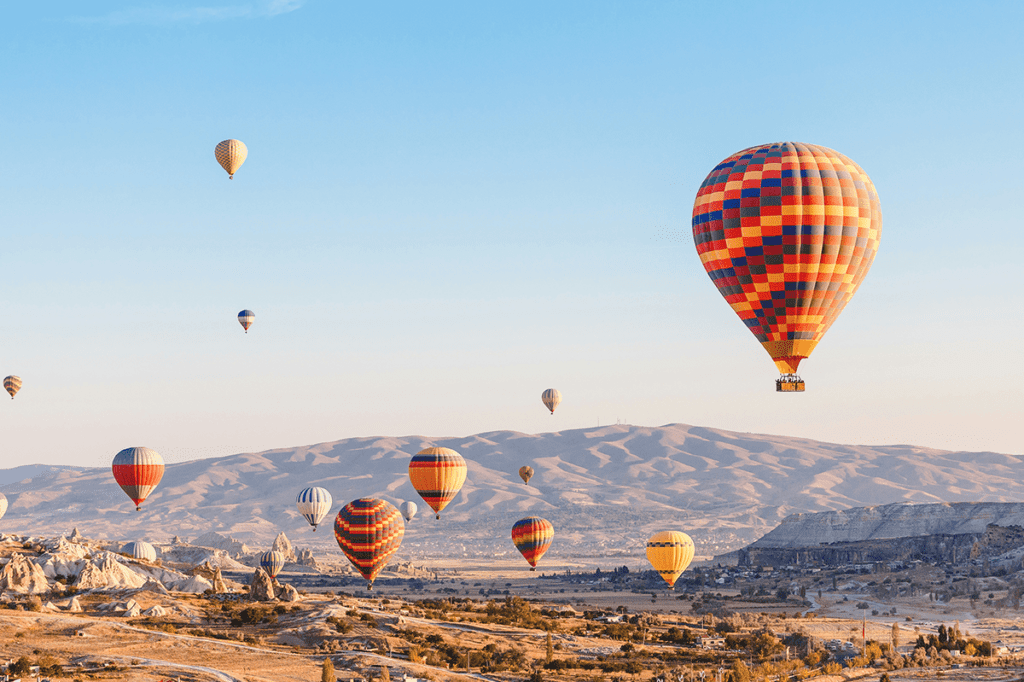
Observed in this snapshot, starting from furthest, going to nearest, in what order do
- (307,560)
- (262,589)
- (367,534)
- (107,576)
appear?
1. (307,560)
2. (107,576)
3. (262,589)
4. (367,534)

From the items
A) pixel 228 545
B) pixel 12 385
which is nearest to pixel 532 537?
pixel 12 385

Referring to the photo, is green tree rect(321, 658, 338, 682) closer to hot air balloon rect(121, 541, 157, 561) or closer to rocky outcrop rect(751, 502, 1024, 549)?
hot air balloon rect(121, 541, 157, 561)

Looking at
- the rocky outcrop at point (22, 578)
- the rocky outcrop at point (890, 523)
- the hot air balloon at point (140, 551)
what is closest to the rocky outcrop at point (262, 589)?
the rocky outcrop at point (22, 578)

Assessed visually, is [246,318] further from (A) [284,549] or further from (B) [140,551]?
(A) [284,549]

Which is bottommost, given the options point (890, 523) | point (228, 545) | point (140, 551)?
point (228, 545)

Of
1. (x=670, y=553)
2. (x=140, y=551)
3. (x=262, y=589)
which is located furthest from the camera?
(x=140, y=551)

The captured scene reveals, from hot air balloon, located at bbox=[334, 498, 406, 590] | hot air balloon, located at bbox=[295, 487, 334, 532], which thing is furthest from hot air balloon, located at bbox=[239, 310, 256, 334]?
hot air balloon, located at bbox=[334, 498, 406, 590]

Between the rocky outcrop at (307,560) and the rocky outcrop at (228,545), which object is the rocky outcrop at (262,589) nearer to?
the rocky outcrop at (307,560)
